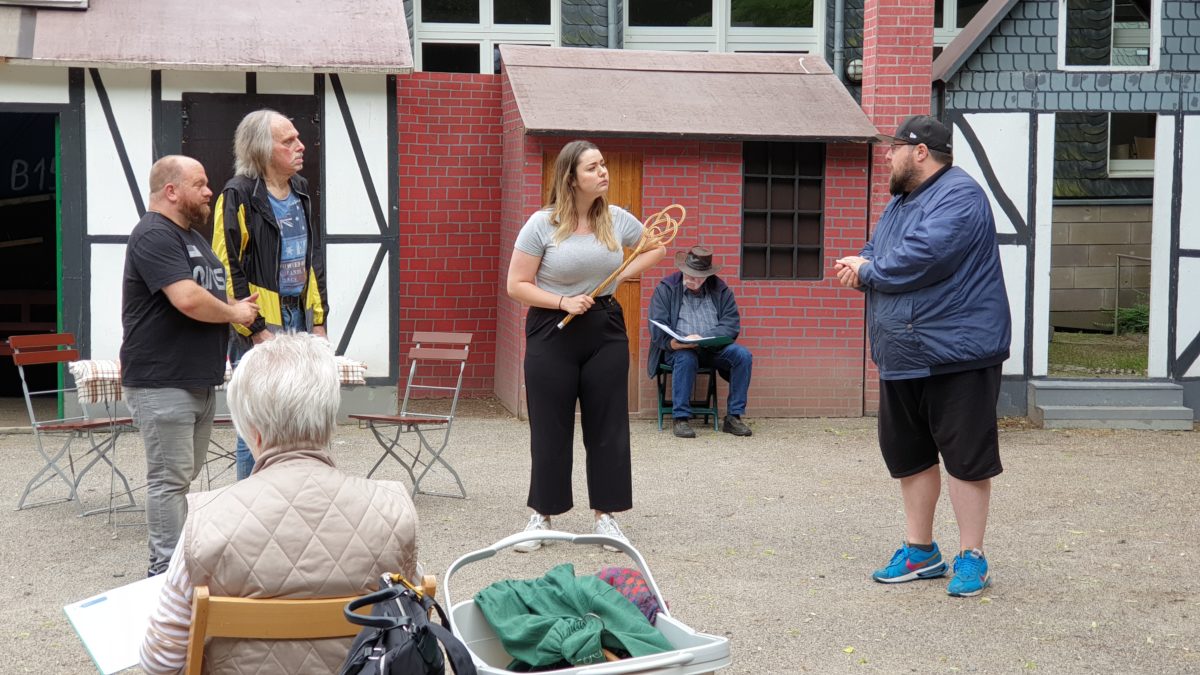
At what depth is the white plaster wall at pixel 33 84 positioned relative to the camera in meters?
8.81

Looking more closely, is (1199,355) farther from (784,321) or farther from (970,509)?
(970,509)

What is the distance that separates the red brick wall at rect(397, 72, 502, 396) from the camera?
1032 centimetres

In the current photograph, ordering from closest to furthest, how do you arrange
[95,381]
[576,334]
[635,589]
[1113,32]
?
[635,589]
[576,334]
[95,381]
[1113,32]

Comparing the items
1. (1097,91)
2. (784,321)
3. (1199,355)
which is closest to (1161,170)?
(1097,91)

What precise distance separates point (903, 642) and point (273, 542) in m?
2.78

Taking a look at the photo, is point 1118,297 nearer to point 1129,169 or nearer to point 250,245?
point 1129,169

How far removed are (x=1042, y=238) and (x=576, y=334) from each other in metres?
5.44

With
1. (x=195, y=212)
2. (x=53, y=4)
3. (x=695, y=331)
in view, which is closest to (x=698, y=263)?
(x=695, y=331)

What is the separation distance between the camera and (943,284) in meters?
5.09

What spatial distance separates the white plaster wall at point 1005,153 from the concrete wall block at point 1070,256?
249 inches

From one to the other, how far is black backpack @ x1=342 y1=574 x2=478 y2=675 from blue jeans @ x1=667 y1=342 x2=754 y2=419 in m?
6.68

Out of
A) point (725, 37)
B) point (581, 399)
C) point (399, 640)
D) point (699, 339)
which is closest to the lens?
point (399, 640)

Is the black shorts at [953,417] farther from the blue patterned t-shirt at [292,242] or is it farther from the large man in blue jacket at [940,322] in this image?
the blue patterned t-shirt at [292,242]

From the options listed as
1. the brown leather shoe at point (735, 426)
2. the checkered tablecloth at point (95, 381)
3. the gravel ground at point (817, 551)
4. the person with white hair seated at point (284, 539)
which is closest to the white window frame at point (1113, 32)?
the gravel ground at point (817, 551)
